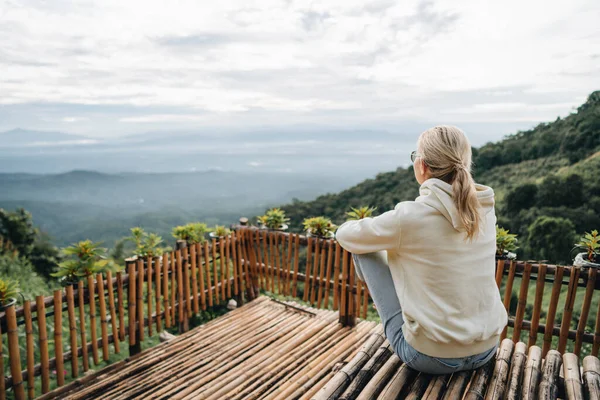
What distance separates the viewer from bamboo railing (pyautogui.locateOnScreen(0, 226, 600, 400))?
3.24 m

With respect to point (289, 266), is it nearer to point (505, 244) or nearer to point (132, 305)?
point (132, 305)

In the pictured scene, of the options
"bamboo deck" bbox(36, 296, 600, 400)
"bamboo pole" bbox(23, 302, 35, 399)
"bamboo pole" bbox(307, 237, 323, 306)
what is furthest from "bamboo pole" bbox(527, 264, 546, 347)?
"bamboo pole" bbox(23, 302, 35, 399)

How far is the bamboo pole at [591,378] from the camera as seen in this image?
76.9 inches

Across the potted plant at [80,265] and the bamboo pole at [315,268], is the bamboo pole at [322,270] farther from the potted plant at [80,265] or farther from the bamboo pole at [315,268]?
the potted plant at [80,265]

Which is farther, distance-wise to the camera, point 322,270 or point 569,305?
point 322,270

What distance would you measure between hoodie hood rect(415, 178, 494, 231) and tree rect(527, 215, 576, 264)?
1100 centimetres

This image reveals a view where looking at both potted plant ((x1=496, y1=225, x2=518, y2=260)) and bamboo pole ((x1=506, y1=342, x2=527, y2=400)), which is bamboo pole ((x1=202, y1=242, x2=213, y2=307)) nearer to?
potted plant ((x1=496, y1=225, x2=518, y2=260))

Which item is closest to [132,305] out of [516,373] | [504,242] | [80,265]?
[80,265]

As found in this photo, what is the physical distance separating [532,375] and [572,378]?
20 cm

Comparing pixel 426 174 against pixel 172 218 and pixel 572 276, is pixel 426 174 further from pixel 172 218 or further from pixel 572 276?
pixel 172 218

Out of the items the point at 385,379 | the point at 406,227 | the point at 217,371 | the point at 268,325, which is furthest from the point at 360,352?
the point at 268,325

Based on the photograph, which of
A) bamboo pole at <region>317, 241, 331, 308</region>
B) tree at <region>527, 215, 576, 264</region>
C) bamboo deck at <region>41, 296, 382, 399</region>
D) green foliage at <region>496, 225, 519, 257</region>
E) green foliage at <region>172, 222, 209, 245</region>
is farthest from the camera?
tree at <region>527, 215, 576, 264</region>

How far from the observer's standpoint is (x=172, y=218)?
112438 mm

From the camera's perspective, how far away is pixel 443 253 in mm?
1771
